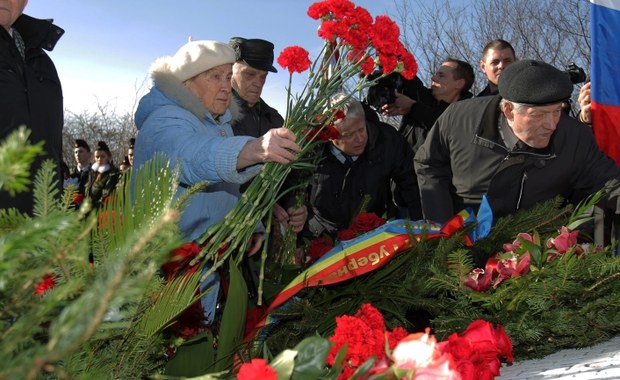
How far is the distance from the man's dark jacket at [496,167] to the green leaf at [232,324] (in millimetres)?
1313

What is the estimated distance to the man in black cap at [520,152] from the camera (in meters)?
2.18

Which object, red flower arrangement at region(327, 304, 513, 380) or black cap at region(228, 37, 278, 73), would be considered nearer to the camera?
red flower arrangement at region(327, 304, 513, 380)

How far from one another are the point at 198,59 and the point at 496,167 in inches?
45.0

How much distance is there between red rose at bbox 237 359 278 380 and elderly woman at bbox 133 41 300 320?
889 millimetres

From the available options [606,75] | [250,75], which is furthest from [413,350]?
[606,75]

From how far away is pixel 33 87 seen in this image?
216cm

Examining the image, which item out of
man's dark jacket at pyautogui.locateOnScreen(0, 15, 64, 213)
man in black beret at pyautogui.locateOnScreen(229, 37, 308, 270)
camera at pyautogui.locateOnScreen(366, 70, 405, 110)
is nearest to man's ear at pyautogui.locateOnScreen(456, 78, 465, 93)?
camera at pyautogui.locateOnScreen(366, 70, 405, 110)

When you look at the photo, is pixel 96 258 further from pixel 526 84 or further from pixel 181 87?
pixel 526 84

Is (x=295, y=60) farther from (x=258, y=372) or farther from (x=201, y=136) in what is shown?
(x=258, y=372)

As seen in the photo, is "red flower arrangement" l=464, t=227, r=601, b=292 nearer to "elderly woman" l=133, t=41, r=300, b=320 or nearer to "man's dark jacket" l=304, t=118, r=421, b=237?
"elderly woman" l=133, t=41, r=300, b=320

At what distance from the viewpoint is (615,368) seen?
3.31 ft

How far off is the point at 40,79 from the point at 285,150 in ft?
3.79

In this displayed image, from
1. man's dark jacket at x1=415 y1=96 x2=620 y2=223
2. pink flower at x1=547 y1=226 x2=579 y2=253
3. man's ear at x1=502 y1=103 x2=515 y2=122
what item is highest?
man's ear at x1=502 y1=103 x2=515 y2=122

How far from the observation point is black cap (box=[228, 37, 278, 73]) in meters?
2.99
